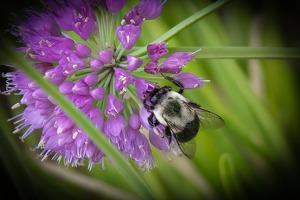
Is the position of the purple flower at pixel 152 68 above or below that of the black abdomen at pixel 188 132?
above

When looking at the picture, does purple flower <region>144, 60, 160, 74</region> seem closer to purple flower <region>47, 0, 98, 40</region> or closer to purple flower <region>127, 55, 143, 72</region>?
purple flower <region>127, 55, 143, 72</region>

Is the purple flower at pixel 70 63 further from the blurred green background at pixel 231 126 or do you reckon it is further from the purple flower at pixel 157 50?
the blurred green background at pixel 231 126

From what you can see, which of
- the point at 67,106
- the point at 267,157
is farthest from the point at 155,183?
the point at 67,106

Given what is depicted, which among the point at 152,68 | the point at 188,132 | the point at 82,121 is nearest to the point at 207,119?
the point at 188,132

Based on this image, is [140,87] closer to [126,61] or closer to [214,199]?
[126,61]

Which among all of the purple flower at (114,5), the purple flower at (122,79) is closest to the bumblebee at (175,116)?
the purple flower at (122,79)

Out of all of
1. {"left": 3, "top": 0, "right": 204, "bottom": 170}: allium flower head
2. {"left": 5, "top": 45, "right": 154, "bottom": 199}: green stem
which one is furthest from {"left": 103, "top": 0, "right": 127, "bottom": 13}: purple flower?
{"left": 5, "top": 45, "right": 154, "bottom": 199}: green stem
